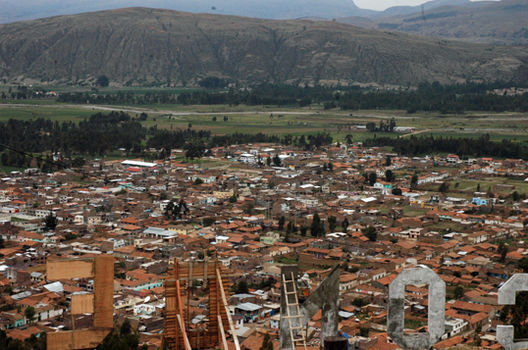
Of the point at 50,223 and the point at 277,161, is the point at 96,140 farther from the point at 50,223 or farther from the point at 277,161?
the point at 50,223

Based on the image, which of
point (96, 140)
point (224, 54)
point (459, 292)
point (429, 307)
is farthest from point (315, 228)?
point (224, 54)

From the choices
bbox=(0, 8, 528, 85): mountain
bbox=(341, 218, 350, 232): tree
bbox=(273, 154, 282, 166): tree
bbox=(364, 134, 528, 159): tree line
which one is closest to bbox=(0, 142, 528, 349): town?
bbox=(341, 218, 350, 232): tree

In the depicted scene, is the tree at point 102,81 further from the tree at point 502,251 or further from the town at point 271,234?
the tree at point 502,251

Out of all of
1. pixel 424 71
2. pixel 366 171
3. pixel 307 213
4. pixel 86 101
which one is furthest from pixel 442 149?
pixel 424 71

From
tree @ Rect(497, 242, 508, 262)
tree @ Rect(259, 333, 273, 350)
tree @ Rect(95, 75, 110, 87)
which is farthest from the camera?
tree @ Rect(95, 75, 110, 87)

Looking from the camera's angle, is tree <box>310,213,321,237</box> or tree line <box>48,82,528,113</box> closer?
tree <box>310,213,321,237</box>

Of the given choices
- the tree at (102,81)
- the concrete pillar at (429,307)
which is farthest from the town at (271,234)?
the tree at (102,81)

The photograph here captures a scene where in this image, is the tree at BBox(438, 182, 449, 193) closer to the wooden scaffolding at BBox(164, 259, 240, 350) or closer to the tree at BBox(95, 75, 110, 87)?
the wooden scaffolding at BBox(164, 259, 240, 350)
